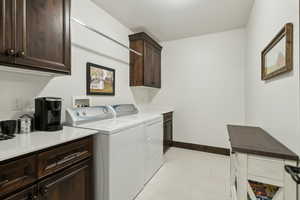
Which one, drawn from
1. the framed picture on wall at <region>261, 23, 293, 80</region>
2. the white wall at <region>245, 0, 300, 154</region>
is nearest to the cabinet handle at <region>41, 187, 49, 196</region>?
the white wall at <region>245, 0, 300, 154</region>

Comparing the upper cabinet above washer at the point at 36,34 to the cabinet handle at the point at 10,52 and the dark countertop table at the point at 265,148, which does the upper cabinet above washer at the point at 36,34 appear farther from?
the dark countertop table at the point at 265,148

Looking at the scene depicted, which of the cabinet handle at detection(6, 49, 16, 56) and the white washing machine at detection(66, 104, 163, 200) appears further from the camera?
the white washing machine at detection(66, 104, 163, 200)

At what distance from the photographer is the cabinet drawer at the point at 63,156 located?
0.97 metres

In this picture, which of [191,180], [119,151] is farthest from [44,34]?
[191,180]

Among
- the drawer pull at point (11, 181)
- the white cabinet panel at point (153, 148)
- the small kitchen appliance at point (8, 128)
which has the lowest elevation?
the white cabinet panel at point (153, 148)

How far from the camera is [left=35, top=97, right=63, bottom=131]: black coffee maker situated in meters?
1.32

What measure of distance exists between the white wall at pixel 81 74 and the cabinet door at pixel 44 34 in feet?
1.21

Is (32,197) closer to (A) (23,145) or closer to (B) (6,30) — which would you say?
(A) (23,145)

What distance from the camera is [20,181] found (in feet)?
2.81

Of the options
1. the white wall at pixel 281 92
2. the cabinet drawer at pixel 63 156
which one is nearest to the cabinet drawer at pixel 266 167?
the white wall at pixel 281 92

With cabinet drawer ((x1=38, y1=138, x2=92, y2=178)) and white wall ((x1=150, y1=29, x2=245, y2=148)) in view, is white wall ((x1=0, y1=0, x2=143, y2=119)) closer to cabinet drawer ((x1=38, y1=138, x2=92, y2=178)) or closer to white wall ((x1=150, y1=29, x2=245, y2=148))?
cabinet drawer ((x1=38, y1=138, x2=92, y2=178))

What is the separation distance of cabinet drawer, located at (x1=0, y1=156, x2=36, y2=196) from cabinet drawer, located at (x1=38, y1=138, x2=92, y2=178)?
44 millimetres

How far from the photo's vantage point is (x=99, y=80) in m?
2.22

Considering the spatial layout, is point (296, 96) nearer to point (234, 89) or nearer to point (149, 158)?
point (149, 158)
